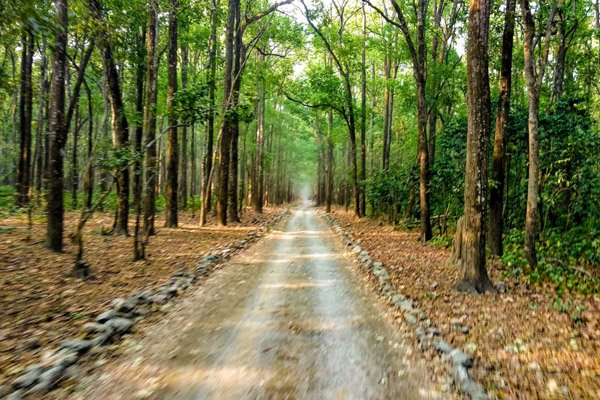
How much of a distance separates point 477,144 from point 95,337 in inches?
267

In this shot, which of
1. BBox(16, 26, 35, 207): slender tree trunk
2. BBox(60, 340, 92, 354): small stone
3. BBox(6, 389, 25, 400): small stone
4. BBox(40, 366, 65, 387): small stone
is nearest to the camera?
BBox(6, 389, 25, 400): small stone

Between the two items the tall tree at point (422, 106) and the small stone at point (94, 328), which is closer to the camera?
the small stone at point (94, 328)

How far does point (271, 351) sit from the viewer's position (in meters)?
4.86

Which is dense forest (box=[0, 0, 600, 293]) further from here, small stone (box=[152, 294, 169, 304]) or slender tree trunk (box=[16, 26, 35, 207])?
small stone (box=[152, 294, 169, 304])

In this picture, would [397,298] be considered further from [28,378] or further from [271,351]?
[28,378]

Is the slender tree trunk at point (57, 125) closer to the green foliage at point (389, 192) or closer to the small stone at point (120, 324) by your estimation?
the small stone at point (120, 324)

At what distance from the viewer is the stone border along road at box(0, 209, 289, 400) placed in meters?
3.75

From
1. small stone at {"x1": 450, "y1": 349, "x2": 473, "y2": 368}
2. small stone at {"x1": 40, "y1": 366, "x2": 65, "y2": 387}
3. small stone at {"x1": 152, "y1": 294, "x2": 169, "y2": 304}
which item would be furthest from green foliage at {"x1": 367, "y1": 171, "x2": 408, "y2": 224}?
small stone at {"x1": 40, "y1": 366, "x2": 65, "y2": 387}

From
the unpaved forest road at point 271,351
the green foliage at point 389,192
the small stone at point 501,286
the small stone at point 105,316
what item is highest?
the green foliage at point 389,192

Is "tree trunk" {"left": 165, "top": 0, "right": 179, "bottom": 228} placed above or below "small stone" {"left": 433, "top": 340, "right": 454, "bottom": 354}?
above

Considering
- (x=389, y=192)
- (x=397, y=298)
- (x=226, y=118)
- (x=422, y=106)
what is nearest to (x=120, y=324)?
(x=397, y=298)

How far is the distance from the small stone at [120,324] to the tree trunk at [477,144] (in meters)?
5.69

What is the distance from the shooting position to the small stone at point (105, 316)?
17.9 ft

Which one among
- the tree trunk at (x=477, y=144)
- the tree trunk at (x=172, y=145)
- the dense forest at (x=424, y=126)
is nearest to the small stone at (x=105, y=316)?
the dense forest at (x=424, y=126)
